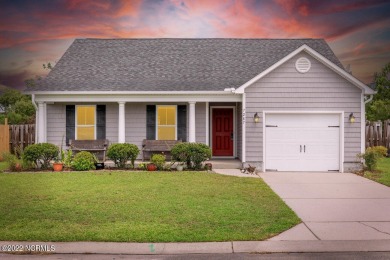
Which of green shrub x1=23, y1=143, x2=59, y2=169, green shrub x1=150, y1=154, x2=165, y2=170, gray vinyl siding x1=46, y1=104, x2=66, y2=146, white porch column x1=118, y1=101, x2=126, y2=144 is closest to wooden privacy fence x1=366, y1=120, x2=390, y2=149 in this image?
green shrub x1=150, y1=154, x2=165, y2=170

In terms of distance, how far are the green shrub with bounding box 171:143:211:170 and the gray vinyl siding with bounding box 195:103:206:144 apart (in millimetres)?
2357

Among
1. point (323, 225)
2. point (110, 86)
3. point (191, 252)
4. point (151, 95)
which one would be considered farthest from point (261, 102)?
point (191, 252)

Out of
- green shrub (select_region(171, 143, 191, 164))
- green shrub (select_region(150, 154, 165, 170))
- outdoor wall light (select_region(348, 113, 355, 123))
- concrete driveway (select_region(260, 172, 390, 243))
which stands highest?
outdoor wall light (select_region(348, 113, 355, 123))

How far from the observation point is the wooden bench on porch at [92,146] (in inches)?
696

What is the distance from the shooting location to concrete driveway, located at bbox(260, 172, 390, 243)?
23.9 ft

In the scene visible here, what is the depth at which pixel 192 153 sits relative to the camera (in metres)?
15.9

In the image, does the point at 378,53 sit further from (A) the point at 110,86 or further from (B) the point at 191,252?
(A) the point at 110,86

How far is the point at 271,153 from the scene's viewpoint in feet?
53.8

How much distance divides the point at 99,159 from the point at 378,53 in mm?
10441

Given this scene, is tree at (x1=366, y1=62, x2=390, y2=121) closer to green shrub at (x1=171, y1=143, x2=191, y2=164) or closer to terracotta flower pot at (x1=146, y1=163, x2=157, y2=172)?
green shrub at (x1=171, y1=143, x2=191, y2=164)

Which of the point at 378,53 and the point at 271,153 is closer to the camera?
the point at 378,53

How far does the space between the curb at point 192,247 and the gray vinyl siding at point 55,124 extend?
12.2 meters

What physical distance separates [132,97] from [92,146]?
2.43 metres

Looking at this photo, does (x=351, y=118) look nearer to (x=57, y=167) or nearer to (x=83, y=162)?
(x=83, y=162)
